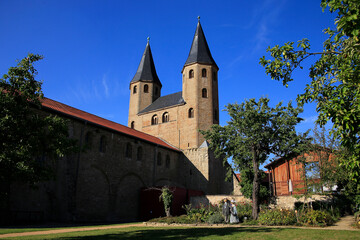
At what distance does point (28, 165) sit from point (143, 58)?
35.2m

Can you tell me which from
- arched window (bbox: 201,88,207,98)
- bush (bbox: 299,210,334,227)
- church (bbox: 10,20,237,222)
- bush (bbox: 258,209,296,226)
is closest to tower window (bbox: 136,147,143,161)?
church (bbox: 10,20,237,222)

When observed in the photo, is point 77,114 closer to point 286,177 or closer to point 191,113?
point 191,113

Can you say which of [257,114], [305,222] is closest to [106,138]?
[257,114]

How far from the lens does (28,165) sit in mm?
8953

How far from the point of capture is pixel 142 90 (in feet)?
129

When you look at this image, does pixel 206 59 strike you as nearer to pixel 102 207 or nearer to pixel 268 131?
pixel 268 131

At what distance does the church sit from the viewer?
731 inches

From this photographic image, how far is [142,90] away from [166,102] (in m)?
4.82

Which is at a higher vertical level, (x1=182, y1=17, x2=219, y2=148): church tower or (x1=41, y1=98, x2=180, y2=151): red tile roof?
(x1=182, y1=17, x2=219, y2=148): church tower

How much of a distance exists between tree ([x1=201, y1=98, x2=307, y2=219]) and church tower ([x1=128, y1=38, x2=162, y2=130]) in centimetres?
1955

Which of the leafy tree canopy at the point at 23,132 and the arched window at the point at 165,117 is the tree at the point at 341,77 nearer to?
the leafy tree canopy at the point at 23,132

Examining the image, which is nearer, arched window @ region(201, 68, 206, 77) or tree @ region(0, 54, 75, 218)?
tree @ region(0, 54, 75, 218)

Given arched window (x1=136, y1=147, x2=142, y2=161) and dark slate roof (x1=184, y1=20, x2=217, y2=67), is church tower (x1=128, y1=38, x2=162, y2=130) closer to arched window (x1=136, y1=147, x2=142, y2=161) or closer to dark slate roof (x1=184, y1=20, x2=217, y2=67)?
dark slate roof (x1=184, y1=20, x2=217, y2=67)

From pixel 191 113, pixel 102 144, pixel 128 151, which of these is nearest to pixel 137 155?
pixel 128 151
